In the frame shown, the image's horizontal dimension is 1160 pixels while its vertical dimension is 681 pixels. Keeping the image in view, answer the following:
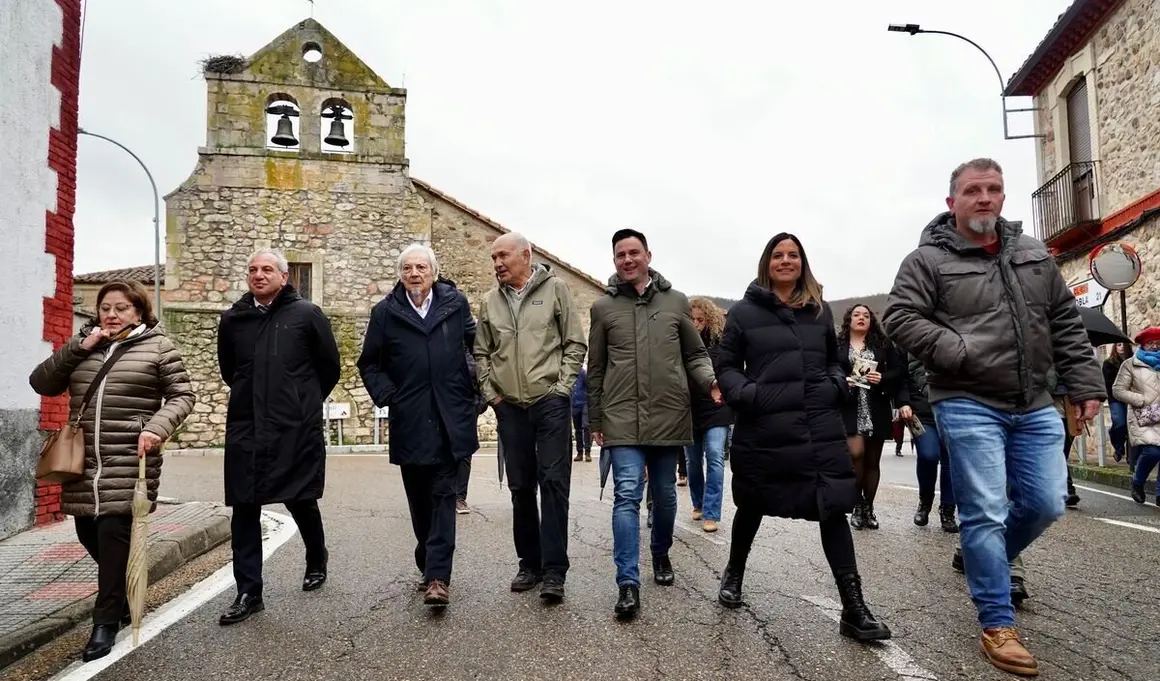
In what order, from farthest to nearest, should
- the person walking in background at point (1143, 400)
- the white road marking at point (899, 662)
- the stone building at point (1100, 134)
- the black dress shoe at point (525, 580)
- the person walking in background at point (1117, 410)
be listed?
1. the stone building at point (1100, 134)
2. the person walking in background at point (1117, 410)
3. the person walking in background at point (1143, 400)
4. the black dress shoe at point (525, 580)
5. the white road marking at point (899, 662)

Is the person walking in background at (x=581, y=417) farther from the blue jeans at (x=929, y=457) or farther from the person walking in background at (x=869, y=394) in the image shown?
the blue jeans at (x=929, y=457)

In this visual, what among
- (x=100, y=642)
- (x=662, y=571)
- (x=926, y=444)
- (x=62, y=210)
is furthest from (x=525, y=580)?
(x=62, y=210)

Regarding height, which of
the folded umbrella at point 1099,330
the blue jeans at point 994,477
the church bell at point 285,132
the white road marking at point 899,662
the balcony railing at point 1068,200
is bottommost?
the white road marking at point 899,662

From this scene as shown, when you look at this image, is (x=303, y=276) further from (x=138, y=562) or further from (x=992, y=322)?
(x=992, y=322)

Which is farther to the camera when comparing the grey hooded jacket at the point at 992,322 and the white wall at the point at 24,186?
the white wall at the point at 24,186

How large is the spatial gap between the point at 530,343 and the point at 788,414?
154 cm

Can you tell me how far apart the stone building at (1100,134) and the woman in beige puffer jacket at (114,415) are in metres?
15.6

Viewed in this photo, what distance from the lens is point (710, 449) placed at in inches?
259

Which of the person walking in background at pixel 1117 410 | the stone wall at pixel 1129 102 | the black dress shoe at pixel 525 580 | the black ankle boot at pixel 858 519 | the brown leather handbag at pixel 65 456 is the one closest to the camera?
the brown leather handbag at pixel 65 456

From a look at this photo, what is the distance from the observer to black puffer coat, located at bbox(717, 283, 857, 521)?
386cm

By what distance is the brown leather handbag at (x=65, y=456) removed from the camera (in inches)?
147

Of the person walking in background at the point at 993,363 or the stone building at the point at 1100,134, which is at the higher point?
the stone building at the point at 1100,134

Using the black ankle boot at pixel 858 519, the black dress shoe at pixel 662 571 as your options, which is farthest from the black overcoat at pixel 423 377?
the black ankle boot at pixel 858 519

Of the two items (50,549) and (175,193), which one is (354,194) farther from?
(50,549)
